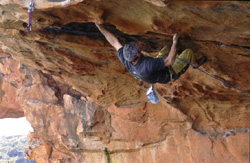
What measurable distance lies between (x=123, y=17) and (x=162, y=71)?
0.93 meters

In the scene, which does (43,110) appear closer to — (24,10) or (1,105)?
(1,105)

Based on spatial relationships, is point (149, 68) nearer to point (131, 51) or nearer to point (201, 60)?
point (131, 51)

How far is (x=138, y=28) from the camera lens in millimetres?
3461

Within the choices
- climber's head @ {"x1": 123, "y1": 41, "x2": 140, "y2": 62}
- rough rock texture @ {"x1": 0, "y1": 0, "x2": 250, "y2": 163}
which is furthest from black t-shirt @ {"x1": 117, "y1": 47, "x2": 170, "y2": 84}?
rough rock texture @ {"x1": 0, "y1": 0, "x2": 250, "y2": 163}

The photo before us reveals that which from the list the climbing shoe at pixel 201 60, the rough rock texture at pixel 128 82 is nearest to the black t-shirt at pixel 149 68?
the rough rock texture at pixel 128 82

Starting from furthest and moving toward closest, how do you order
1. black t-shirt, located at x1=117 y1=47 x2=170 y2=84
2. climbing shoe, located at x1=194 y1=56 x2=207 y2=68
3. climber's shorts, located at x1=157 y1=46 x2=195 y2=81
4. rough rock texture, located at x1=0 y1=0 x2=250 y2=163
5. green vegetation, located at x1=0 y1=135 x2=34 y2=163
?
green vegetation, located at x1=0 y1=135 x2=34 y2=163, climbing shoe, located at x1=194 y1=56 x2=207 y2=68, climber's shorts, located at x1=157 y1=46 x2=195 y2=81, black t-shirt, located at x1=117 y1=47 x2=170 y2=84, rough rock texture, located at x1=0 y1=0 x2=250 y2=163

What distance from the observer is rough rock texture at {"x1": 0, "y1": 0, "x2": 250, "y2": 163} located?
3105mm

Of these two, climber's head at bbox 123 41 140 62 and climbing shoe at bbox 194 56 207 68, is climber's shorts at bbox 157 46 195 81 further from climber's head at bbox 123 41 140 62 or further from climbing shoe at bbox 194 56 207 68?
climber's head at bbox 123 41 140 62

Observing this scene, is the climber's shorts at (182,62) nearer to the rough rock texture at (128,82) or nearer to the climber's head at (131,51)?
the rough rock texture at (128,82)

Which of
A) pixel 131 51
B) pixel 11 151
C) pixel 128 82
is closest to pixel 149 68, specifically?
pixel 131 51

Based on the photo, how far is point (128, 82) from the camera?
609 cm

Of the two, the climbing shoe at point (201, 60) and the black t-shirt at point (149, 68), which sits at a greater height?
the climbing shoe at point (201, 60)

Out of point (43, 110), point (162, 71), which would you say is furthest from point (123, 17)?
point (43, 110)

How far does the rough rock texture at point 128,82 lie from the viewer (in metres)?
3.11
